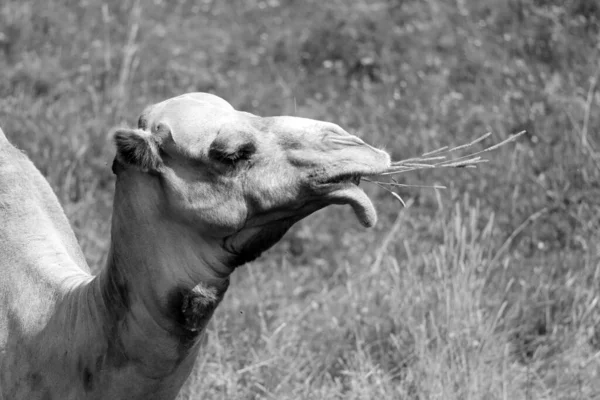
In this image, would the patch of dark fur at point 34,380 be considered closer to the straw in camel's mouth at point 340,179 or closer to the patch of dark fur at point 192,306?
the patch of dark fur at point 192,306

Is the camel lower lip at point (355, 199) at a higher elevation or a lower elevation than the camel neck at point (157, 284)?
higher

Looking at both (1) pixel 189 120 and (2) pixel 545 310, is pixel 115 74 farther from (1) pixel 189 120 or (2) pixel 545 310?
(1) pixel 189 120

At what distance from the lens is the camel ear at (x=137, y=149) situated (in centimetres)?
292

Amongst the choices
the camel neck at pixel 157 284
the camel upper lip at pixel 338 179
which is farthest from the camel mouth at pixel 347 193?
the camel neck at pixel 157 284

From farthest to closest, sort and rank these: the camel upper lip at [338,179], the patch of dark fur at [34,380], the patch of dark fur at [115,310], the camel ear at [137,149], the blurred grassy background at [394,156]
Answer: the blurred grassy background at [394,156]
the patch of dark fur at [34,380]
the patch of dark fur at [115,310]
the camel ear at [137,149]
the camel upper lip at [338,179]

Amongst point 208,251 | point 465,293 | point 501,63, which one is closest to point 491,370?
point 465,293

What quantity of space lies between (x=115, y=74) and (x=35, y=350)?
4.82 metres

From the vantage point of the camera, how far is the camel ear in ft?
9.59

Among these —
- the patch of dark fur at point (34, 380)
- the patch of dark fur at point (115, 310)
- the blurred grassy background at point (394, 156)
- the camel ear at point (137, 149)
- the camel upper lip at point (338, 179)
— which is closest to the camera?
the camel upper lip at point (338, 179)

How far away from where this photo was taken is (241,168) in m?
2.89

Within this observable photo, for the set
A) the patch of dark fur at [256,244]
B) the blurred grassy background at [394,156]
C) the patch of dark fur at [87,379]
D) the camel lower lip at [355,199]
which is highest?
the camel lower lip at [355,199]

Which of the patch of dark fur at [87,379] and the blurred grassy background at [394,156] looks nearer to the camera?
the patch of dark fur at [87,379]

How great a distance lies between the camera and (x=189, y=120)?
2963 millimetres

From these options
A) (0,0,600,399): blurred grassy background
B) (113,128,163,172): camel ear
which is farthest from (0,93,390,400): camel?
(0,0,600,399): blurred grassy background
